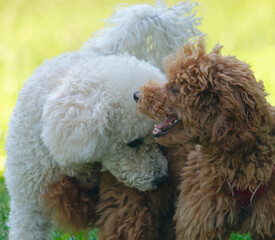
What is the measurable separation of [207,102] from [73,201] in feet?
3.91

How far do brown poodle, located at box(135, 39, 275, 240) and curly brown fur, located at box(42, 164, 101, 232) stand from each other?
2.38 ft

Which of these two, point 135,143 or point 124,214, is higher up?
point 135,143

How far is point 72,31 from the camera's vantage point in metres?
11.5

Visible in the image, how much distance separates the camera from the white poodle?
364 centimetres

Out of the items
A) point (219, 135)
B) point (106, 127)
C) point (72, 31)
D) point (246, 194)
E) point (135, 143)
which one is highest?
point (72, 31)

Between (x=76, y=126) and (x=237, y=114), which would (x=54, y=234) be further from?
(x=237, y=114)

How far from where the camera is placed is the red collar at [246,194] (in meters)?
3.31

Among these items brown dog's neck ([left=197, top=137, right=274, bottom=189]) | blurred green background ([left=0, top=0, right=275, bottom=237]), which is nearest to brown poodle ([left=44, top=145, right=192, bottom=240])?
brown dog's neck ([left=197, top=137, right=274, bottom=189])

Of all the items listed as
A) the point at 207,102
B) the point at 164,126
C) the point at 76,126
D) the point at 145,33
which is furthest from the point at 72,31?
the point at 207,102

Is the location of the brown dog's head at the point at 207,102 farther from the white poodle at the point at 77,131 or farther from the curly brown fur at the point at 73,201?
the curly brown fur at the point at 73,201

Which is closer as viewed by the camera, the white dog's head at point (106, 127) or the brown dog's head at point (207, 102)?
the brown dog's head at point (207, 102)

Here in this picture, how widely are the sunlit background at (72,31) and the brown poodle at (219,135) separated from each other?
378 cm

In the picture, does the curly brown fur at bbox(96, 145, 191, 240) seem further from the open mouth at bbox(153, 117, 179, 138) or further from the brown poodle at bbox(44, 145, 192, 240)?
the open mouth at bbox(153, 117, 179, 138)

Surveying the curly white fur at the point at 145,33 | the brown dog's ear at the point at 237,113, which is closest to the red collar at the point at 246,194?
the brown dog's ear at the point at 237,113
